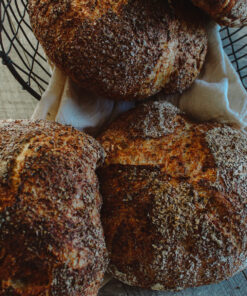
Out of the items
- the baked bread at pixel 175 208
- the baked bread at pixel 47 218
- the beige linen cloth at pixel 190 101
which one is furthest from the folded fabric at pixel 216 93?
the baked bread at pixel 47 218

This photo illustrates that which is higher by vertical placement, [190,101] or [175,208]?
[190,101]

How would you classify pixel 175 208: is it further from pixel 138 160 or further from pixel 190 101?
pixel 190 101

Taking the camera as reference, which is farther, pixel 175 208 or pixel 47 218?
pixel 175 208

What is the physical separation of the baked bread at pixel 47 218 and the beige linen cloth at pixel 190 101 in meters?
0.30

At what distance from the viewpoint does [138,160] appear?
3.29 feet

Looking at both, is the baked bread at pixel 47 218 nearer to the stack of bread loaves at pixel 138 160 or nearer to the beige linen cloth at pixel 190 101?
the stack of bread loaves at pixel 138 160

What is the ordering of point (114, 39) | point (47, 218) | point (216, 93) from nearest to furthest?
point (47, 218), point (114, 39), point (216, 93)

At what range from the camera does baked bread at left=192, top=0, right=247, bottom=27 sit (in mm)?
918

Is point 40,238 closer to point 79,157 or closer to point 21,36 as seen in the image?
point 79,157

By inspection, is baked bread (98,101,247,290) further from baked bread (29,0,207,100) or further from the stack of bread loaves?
baked bread (29,0,207,100)

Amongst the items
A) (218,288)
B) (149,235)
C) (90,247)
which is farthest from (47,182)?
(218,288)

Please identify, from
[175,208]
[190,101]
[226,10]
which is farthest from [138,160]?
[226,10]

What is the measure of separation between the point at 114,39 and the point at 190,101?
15.9 inches

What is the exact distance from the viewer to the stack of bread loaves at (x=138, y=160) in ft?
2.56
